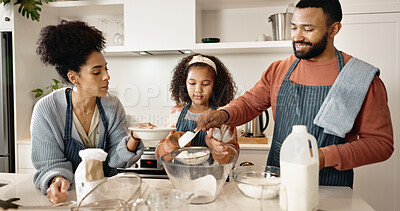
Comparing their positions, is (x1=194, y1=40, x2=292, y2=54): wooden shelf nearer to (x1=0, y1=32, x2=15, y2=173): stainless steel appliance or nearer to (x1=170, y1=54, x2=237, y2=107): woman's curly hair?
(x1=170, y1=54, x2=237, y2=107): woman's curly hair

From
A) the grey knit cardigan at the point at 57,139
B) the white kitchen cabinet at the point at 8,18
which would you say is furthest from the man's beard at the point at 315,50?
the white kitchen cabinet at the point at 8,18

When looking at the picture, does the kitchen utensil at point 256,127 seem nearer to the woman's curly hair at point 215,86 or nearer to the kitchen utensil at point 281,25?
the woman's curly hair at point 215,86

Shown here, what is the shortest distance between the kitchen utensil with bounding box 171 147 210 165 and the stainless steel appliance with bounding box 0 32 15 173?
172 centimetres

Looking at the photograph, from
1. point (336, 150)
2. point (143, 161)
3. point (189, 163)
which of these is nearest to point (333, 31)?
point (336, 150)

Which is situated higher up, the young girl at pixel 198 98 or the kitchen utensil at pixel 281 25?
the kitchen utensil at pixel 281 25

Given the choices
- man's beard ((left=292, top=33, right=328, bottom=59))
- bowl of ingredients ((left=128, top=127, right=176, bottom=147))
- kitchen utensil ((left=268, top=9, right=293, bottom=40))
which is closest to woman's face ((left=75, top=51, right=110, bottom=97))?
bowl of ingredients ((left=128, top=127, right=176, bottom=147))

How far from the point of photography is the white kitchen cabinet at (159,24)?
2.08m

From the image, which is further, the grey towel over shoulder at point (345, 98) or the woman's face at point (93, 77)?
the woman's face at point (93, 77)

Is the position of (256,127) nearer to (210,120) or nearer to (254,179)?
(210,120)

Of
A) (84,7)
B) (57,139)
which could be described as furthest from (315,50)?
(84,7)

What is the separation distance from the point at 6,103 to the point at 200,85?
1525mm

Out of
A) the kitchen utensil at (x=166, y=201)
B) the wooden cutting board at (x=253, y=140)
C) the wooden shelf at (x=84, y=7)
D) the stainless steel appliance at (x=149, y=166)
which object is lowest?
the stainless steel appliance at (x=149, y=166)

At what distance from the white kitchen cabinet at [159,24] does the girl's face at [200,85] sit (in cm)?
66

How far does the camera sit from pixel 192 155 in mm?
963
